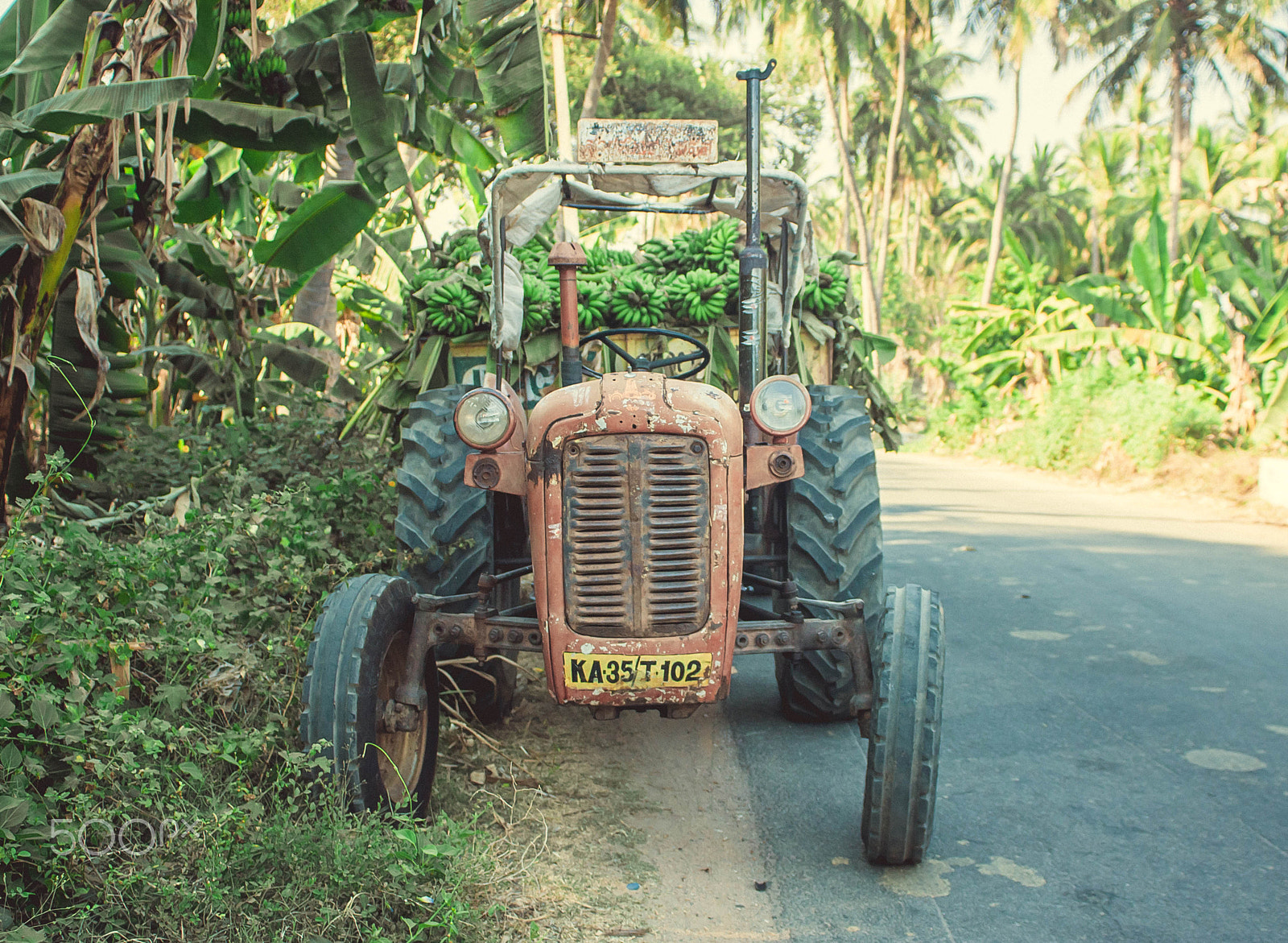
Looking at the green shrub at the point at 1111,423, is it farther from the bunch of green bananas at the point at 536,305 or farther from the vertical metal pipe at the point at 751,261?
the vertical metal pipe at the point at 751,261

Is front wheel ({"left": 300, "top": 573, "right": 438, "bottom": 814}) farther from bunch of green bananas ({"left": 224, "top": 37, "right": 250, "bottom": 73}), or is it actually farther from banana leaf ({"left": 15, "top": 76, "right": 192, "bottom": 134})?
bunch of green bananas ({"left": 224, "top": 37, "right": 250, "bottom": 73})

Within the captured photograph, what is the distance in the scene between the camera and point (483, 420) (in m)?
3.53

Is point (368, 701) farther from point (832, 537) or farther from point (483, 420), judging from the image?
point (832, 537)

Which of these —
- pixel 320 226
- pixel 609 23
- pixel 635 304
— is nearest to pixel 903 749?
pixel 635 304

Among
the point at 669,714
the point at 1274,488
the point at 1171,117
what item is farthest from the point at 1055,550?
the point at 1171,117

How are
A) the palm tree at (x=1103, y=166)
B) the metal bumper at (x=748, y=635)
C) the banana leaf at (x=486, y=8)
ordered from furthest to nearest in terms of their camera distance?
the palm tree at (x=1103, y=166)
the banana leaf at (x=486, y=8)
the metal bumper at (x=748, y=635)

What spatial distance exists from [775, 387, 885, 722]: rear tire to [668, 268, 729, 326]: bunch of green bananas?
4.28 feet

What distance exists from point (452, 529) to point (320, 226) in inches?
120

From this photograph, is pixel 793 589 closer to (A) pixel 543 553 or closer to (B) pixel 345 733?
(A) pixel 543 553

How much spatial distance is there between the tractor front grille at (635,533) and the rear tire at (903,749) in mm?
644

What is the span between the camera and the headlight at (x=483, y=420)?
3514mm

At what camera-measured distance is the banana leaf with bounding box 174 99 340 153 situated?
5809 mm

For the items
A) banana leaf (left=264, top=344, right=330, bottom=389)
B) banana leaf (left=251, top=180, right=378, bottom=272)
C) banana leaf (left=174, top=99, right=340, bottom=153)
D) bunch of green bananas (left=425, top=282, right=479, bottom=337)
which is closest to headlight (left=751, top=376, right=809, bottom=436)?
bunch of green bananas (left=425, top=282, right=479, bottom=337)

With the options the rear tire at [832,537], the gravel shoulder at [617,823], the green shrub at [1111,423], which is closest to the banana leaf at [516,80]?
the rear tire at [832,537]
